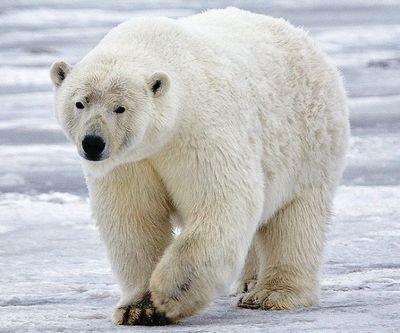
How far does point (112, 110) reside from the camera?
4.79 meters

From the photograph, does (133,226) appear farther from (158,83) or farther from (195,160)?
(158,83)

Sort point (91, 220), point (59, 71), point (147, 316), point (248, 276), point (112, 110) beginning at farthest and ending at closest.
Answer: point (91, 220) < point (248, 276) < point (147, 316) < point (59, 71) < point (112, 110)

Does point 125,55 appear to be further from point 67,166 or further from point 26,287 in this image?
point 67,166

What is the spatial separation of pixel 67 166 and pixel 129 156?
500cm

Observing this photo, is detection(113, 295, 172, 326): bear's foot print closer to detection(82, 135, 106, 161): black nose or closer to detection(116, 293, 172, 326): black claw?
detection(116, 293, 172, 326): black claw

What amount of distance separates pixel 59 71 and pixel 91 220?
3.23m

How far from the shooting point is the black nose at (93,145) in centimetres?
467

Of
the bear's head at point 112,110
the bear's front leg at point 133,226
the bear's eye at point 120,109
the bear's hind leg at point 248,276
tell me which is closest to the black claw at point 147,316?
the bear's front leg at point 133,226

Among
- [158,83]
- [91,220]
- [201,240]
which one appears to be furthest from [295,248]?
[91,220]

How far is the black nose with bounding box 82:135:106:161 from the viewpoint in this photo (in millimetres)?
4668

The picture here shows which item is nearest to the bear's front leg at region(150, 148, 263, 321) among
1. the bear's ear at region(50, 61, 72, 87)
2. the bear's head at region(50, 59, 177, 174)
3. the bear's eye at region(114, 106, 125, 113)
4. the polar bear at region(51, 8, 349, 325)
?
the polar bear at region(51, 8, 349, 325)

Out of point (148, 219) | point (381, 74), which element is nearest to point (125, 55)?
point (148, 219)

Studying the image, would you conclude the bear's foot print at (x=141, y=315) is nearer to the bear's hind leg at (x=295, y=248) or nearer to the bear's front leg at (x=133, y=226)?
the bear's front leg at (x=133, y=226)

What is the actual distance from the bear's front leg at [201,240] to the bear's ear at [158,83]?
0.32 m
